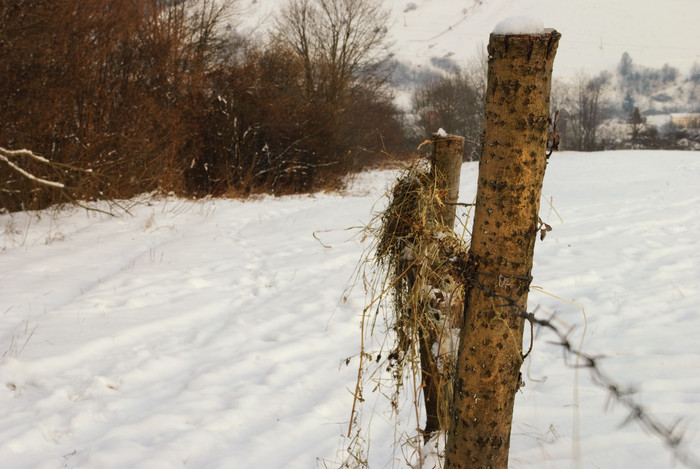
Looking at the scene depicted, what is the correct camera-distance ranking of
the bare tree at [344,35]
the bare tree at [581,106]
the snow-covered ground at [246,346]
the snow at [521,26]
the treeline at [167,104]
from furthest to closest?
the bare tree at [581,106]
the bare tree at [344,35]
the treeline at [167,104]
the snow-covered ground at [246,346]
the snow at [521,26]

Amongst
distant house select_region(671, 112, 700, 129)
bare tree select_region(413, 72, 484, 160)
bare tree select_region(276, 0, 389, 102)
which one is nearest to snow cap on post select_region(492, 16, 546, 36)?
bare tree select_region(276, 0, 389, 102)

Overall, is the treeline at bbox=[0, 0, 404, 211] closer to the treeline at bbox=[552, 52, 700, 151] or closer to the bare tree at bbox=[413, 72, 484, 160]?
the treeline at bbox=[552, 52, 700, 151]

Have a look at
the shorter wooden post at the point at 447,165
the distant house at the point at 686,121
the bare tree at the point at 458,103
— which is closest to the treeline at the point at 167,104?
the shorter wooden post at the point at 447,165

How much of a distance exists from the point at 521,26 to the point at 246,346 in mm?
3675

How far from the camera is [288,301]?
5.54 m

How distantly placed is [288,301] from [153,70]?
9550 millimetres

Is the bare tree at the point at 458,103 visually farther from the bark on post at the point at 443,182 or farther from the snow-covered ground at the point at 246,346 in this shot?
the bark on post at the point at 443,182

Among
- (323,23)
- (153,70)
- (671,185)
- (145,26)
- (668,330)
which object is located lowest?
(668,330)

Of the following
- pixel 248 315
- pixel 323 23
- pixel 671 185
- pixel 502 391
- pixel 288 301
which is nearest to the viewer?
pixel 502 391

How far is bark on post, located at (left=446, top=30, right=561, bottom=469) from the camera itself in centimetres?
152

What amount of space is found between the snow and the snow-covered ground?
5.15ft

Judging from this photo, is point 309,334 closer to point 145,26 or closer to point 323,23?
point 145,26

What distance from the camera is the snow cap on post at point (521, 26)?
147 cm

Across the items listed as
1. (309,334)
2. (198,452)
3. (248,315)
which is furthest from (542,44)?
(248,315)
